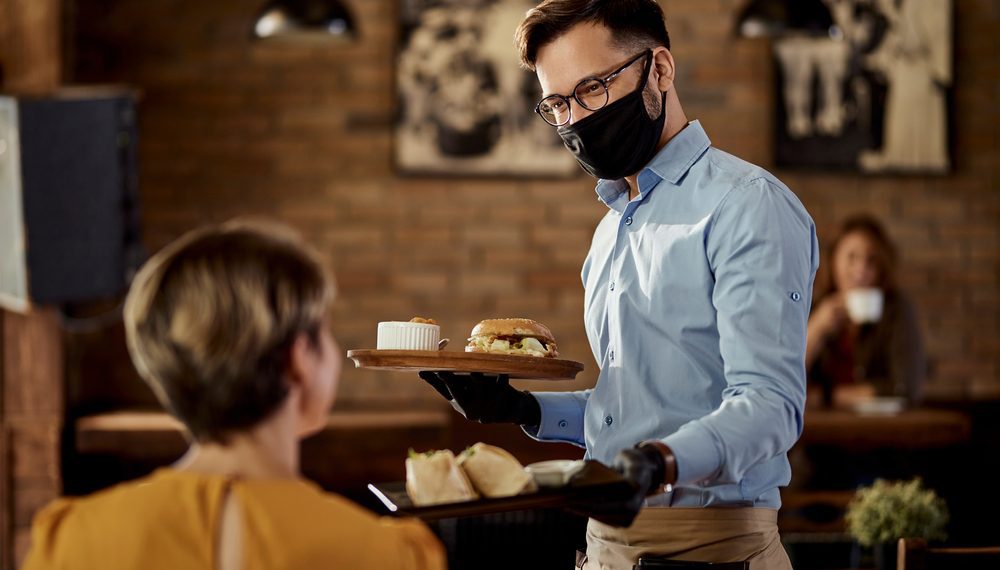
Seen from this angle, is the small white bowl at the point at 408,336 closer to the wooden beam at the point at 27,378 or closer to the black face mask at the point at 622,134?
the black face mask at the point at 622,134

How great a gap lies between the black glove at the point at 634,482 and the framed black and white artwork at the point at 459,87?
4.25 metres

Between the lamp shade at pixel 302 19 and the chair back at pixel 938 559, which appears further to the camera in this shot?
the lamp shade at pixel 302 19

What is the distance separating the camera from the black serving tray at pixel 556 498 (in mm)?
1428

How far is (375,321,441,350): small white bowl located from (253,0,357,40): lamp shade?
238 centimetres

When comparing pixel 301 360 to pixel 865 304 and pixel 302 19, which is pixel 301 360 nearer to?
pixel 302 19

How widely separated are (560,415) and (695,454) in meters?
0.61

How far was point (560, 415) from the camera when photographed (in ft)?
6.80

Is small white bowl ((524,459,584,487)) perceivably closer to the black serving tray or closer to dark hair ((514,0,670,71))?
the black serving tray

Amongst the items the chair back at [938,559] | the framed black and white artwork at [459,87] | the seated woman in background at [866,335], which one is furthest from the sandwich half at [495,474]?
the framed black and white artwork at [459,87]

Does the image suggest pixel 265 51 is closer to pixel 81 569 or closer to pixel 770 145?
pixel 770 145

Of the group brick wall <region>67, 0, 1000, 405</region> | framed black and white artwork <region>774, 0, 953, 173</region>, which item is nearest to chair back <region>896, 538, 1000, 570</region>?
brick wall <region>67, 0, 1000, 405</region>

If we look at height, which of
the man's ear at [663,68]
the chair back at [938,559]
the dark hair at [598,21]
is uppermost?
the dark hair at [598,21]

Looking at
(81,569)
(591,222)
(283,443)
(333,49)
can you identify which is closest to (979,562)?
(283,443)

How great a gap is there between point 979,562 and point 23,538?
158 inches
